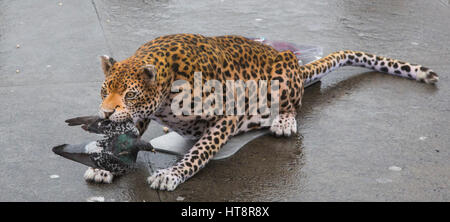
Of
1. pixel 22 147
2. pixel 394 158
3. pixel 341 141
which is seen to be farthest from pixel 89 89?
pixel 394 158

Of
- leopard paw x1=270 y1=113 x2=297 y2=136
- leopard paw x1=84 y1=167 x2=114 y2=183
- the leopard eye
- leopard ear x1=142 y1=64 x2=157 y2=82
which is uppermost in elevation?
leopard ear x1=142 y1=64 x2=157 y2=82

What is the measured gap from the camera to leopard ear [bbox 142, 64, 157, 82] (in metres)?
4.64

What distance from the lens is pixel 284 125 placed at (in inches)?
229

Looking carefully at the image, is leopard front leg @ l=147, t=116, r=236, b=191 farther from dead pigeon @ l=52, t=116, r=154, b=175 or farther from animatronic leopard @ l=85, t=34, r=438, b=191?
dead pigeon @ l=52, t=116, r=154, b=175

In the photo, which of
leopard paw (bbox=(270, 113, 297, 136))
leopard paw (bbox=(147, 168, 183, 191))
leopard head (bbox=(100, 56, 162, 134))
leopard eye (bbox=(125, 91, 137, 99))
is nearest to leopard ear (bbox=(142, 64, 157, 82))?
leopard head (bbox=(100, 56, 162, 134))

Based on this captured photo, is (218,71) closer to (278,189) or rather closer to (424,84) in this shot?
(278,189)

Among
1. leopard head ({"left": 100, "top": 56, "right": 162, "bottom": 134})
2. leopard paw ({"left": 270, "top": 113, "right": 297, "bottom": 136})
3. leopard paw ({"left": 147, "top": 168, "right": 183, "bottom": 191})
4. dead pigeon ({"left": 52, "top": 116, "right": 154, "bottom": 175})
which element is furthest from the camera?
leopard paw ({"left": 270, "top": 113, "right": 297, "bottom": 136})

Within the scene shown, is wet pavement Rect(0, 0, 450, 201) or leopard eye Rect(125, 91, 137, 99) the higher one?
leopard eye Rect(125, 91, 137, 99)

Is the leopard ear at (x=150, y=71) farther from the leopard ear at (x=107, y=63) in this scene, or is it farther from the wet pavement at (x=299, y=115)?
the wet pavement at (x=299, y=115)

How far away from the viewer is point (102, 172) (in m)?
4.99

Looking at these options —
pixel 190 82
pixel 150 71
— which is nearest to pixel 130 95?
pixel 150 71

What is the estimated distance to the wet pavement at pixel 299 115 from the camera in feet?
16.4

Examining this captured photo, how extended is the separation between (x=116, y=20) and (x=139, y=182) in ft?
15.5

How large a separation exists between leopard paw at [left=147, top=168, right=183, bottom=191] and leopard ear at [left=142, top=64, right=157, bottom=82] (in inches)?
29.8
